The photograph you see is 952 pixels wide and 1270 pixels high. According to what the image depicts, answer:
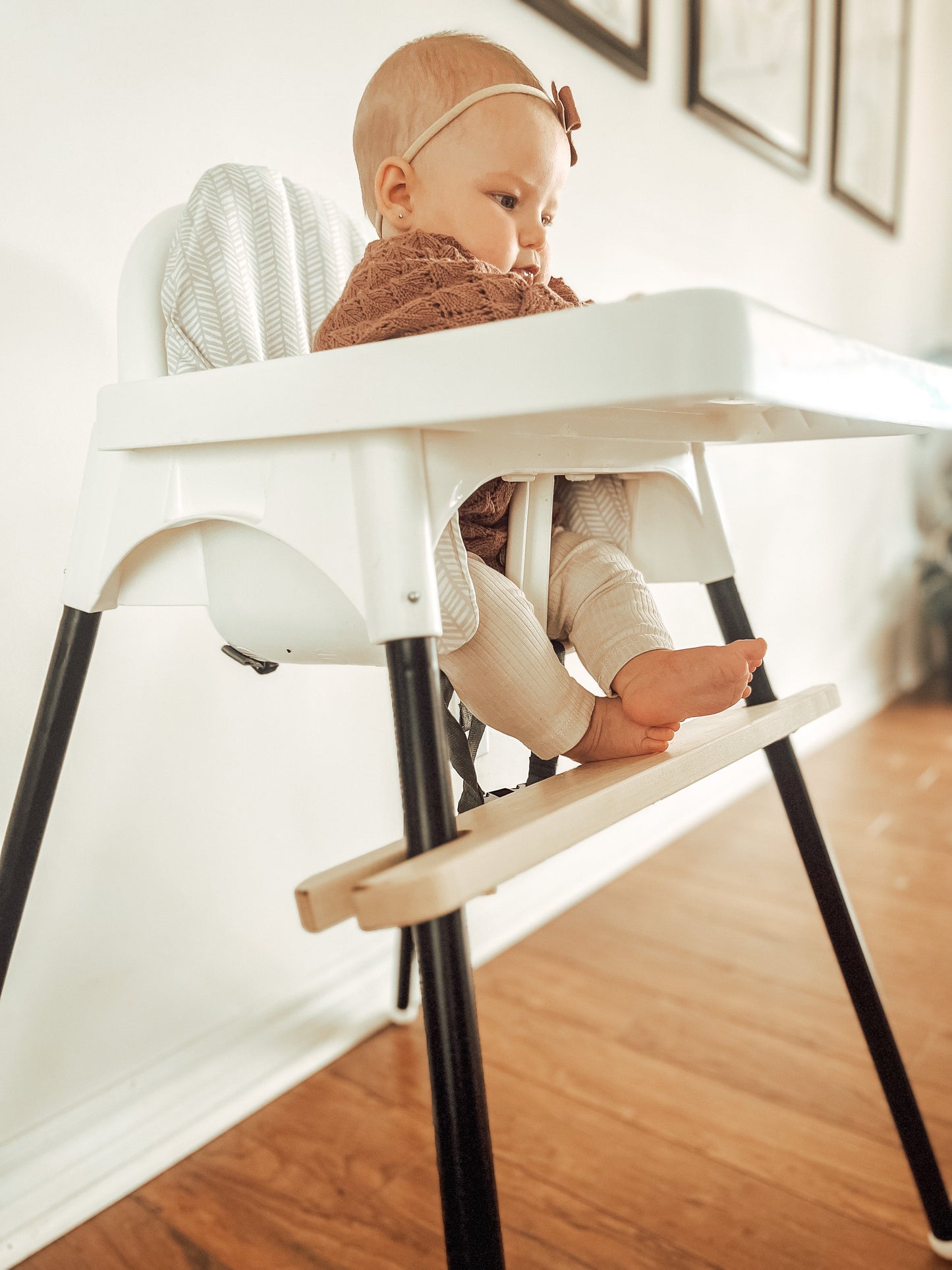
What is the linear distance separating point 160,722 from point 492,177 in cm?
50

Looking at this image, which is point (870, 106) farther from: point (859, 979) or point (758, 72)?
point (859, 979)

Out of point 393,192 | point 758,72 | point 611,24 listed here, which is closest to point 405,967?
point 393,192

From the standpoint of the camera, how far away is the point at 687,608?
1369 millimetres

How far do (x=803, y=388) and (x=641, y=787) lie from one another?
0.18 metres

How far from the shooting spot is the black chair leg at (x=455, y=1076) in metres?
→ 0.34

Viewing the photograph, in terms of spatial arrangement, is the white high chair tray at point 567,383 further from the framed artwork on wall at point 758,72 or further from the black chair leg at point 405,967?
the framed artwork on wall at point 758,72

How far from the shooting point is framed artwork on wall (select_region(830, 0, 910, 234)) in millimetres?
1805

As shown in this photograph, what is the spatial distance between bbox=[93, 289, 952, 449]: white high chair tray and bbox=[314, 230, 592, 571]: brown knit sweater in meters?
0.07

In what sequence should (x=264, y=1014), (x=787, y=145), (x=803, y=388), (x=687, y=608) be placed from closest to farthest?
(x=803, y=388) < (x=264, y=1014) < (x=687, y=608) < (x=787, y=145)

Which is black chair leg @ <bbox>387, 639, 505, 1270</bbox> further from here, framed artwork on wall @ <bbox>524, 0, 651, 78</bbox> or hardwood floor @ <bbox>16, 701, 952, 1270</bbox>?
framed artwork on wall @ <bbox>524, 0, 651, 78</bbox>

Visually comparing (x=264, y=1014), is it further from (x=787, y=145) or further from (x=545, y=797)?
(x=787, y=145)

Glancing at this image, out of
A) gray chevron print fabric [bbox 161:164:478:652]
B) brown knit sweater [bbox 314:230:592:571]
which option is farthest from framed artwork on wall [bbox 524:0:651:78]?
brown knit sweater [bbox 314:230:592:571]

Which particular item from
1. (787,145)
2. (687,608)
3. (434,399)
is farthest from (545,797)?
(787,145)

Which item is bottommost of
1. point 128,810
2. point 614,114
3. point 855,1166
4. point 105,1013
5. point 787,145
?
point 855,1166
